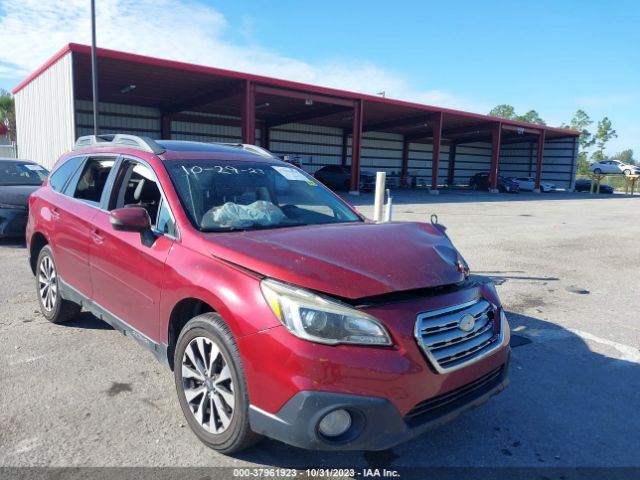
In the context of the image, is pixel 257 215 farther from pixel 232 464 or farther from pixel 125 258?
pixel 232 464

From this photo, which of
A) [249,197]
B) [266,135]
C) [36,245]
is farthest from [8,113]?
[249,197]

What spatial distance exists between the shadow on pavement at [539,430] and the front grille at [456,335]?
2.05 ft

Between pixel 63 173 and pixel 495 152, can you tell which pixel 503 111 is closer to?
pixel 495 152

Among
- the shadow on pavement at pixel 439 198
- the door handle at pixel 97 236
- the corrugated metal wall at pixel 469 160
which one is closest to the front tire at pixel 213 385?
the door handle at pixel 97 236

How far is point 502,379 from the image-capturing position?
2.91m

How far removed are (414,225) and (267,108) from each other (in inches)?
1063

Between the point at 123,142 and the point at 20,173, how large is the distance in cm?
755

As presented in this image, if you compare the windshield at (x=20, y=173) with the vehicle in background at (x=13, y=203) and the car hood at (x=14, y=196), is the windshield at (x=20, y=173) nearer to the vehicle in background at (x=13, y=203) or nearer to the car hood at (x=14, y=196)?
the vehicle in background at (x=13, y=203)

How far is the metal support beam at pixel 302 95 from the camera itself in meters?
22.4

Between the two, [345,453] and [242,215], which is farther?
[242,215]

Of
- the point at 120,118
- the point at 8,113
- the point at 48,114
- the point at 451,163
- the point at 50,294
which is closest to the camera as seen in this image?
the point at 50,294

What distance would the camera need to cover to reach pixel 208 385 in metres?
2.78

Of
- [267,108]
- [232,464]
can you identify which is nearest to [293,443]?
[232,464]

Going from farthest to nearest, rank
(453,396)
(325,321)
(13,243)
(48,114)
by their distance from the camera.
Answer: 1. (48,114)
2. (13,243)
3. (453,396)
4. (325,321)
